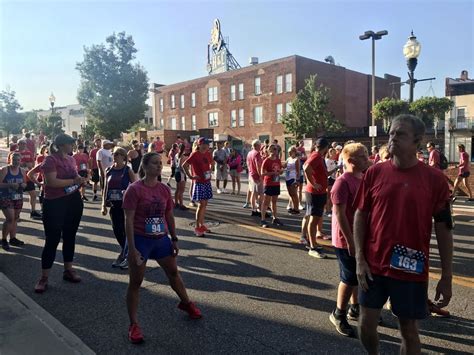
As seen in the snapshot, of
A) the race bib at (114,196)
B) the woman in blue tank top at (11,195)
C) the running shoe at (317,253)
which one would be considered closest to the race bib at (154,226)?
the race bib at (114,196)

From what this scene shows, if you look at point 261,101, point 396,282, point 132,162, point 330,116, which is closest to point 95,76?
point 261,101

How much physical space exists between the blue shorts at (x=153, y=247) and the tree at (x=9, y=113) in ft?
146

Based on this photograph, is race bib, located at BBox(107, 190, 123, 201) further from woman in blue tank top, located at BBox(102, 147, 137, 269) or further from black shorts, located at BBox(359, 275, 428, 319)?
black shorts, located at BBox(359, 275, 428, 319)

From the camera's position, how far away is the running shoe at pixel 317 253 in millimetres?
6129

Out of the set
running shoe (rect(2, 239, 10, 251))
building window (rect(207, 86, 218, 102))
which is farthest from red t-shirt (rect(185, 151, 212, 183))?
building window (rect(207, 86, 218, 102))

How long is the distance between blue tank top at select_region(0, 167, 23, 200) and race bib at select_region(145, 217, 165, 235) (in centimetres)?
432

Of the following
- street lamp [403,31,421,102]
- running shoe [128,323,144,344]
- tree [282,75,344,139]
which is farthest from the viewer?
tree [282,75,344,139]

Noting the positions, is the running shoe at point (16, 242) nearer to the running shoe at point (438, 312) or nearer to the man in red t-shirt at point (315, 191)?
the man in red t-shirt at point (315, 191)

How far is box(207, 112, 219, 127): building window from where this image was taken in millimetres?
46803

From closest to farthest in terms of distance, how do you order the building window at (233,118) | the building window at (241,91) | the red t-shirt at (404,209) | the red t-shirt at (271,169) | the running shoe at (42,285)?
the red t-shirt at (404,209), the running shoe at (42,285), the red t-shirt at (271,169), the building window at (241,91), the building window at (233,118)

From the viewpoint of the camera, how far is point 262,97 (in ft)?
135

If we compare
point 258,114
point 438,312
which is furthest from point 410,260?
point 258,114

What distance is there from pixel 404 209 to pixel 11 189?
6528 mm

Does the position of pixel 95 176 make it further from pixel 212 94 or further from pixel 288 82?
pixel 212 94
